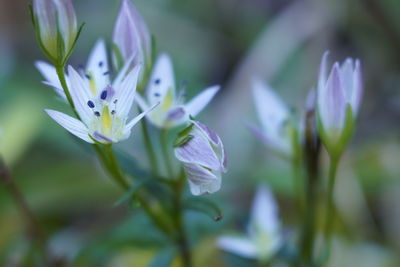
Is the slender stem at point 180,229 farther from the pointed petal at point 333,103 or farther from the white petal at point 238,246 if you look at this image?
the pointed petal at point 333,103

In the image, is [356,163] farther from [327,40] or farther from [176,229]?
[176,229]

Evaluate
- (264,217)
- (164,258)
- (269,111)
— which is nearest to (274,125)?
(269,111)

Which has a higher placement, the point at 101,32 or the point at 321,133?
the point at 101,32

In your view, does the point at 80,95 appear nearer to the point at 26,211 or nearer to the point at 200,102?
the point at 200,102

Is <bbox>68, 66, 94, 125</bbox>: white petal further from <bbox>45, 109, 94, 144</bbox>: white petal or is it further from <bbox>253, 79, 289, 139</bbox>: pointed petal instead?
<bbox>253, 79, 289, 139</bbox>: pointed petal

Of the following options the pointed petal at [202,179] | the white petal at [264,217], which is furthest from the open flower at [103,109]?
the white petal at [264,217]

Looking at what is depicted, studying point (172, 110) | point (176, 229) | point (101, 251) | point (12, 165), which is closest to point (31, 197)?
point (12, 165)

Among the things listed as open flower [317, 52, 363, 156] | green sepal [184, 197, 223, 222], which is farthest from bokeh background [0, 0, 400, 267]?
open flower [317, 52, 363, 156]
